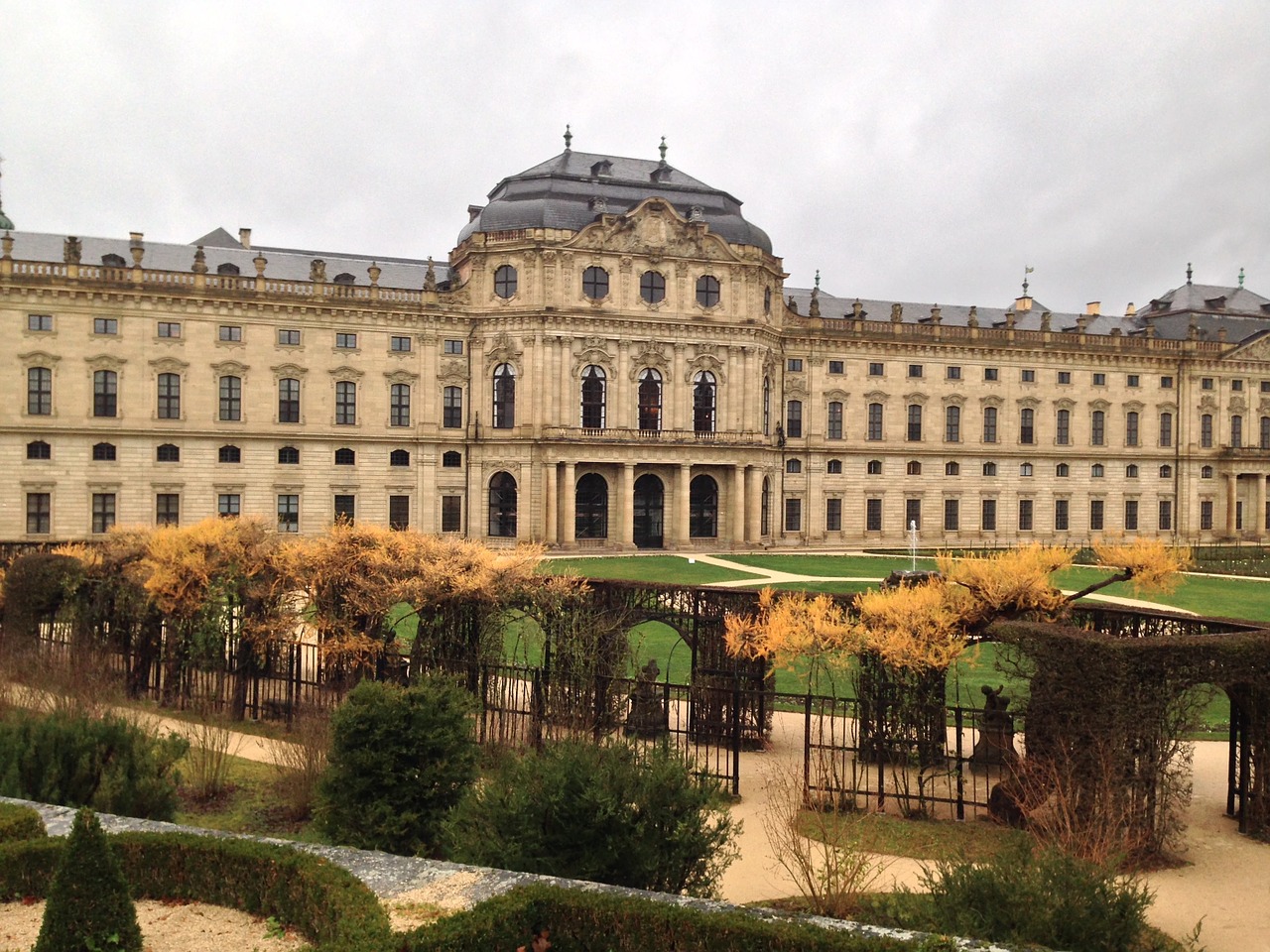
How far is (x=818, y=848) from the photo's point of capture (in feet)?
45.9

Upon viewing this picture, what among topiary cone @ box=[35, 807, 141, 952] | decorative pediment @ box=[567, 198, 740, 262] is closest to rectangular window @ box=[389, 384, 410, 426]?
decorative pediment @ box=[567, 198, 740, 262]

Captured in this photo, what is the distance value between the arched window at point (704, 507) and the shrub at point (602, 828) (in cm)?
4560

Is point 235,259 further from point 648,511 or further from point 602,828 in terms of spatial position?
point 602,828

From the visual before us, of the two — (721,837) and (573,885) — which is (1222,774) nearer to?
(721,837)

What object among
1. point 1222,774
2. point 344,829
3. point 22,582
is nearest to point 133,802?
point 344,829

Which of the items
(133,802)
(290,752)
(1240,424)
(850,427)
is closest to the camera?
(133,802)

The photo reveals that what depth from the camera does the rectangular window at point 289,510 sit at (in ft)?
171

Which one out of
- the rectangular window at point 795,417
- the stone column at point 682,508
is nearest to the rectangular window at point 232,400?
the stone column at point 682,508

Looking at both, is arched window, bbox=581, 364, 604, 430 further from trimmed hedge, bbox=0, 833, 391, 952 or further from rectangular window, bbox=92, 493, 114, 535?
trimmed hedge, bbox=0, 833, 391, 952

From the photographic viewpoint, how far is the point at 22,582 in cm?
2494

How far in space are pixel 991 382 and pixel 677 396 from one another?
23038 mm

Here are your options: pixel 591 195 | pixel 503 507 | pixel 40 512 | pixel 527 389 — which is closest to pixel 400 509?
pixel 503 507

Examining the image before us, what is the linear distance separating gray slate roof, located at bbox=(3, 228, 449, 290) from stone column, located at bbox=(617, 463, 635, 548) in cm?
1638

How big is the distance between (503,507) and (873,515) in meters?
24.1
